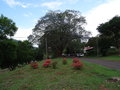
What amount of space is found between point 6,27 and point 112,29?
26889 millimetres

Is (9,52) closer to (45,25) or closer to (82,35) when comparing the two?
(45,25)

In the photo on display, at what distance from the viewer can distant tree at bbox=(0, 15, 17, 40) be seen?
23178 mm

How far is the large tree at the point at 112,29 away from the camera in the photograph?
3524 cm

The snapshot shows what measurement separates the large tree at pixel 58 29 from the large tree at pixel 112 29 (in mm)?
5605

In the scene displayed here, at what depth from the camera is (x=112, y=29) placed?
119 ft

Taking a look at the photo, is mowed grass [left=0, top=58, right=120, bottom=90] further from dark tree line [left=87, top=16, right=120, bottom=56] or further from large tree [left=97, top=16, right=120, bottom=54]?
dark tree line [left=87, top=16, right=120, bottom=56]

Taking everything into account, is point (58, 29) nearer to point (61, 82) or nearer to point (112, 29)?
point (112, 29)

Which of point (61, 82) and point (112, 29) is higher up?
point (112, 29)

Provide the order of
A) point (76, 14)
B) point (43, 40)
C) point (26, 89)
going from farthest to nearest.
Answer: point (76, 14), point (43, 40), point (26, 89)

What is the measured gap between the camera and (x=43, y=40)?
1492 inches

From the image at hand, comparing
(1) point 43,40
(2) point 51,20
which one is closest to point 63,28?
(2) point 51,20

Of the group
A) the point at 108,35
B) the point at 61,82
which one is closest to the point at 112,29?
the point at 108,35

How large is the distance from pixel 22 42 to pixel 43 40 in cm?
584

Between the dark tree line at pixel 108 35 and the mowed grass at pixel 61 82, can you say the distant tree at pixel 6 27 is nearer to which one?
the mowed grass at pixel 61 82
